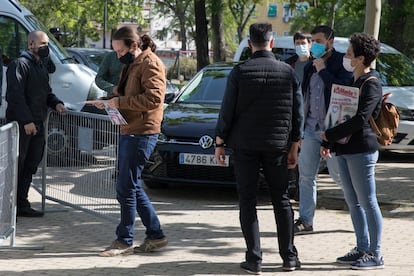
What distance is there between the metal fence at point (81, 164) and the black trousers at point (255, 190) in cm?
185

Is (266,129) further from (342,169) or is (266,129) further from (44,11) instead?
(44,11)

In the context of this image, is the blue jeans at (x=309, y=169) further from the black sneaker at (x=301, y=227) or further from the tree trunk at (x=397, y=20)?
the tree trunk at (x=397, y=20)

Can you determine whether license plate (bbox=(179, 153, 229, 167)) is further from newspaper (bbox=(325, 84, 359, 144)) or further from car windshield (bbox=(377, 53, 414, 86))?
car windshield (bbox=(377, 53, 414, 86))

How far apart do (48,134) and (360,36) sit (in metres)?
3.72

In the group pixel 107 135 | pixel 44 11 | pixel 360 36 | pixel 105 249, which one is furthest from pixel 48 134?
pixel 44 11

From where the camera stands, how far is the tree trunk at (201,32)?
22.5 meters

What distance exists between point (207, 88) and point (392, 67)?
5009 millimetres

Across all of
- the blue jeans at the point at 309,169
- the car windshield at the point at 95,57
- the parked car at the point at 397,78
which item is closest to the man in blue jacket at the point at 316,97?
the blue jeans at the point at 309,169

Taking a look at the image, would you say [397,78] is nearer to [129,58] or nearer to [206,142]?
[206,142]

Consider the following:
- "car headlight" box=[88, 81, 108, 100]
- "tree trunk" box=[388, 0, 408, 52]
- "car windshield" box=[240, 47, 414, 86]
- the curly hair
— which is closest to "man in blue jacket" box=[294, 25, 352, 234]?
the curly hair

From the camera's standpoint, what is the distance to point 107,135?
26.6ft

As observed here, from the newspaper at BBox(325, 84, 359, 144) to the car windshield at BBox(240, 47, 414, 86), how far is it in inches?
306

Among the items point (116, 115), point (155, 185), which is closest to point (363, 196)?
point (116, 115)

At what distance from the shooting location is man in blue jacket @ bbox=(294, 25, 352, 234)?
7508mm
